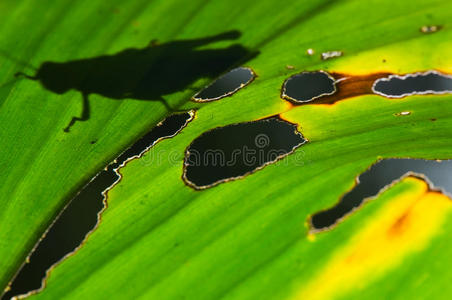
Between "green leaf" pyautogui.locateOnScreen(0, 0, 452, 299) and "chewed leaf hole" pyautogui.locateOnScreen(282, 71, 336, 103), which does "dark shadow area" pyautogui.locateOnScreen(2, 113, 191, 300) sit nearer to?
"green leaf" pyautogui.locateOnScreen(0, 0, 452, 299)

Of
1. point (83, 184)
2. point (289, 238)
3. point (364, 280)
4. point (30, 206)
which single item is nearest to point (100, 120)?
point (83, 184)

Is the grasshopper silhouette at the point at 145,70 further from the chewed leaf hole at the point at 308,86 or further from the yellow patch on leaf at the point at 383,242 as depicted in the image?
the yellow patch on leaf at the point at 383,242

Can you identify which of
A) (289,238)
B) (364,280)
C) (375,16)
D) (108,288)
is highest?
(375,16)

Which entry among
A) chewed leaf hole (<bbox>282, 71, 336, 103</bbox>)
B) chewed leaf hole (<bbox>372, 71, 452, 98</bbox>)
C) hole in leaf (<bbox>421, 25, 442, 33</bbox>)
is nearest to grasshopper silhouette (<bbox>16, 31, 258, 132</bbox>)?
chewed leaf hole (<bbox>282, 71, 336, 103</bbox>)

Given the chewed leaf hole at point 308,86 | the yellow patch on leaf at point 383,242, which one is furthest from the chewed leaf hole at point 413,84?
the yellow patch on leaf at point 383,242

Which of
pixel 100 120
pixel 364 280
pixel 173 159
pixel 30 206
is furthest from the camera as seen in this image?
pixel 100 120

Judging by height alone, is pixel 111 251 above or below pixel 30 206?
below

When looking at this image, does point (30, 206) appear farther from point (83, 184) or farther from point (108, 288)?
point (108, 288)
